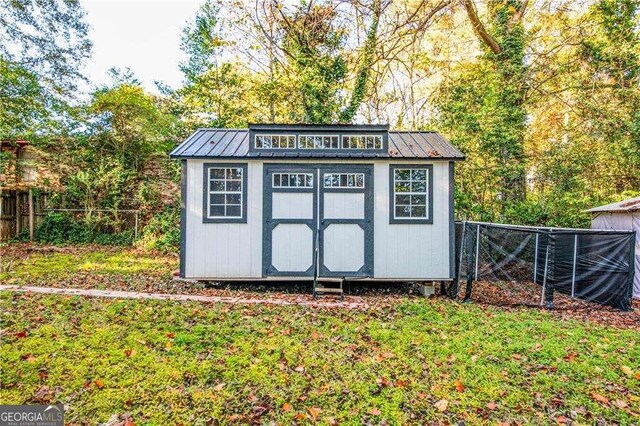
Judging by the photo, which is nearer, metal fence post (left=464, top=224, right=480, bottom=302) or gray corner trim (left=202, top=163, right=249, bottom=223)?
metal fence post (left=464, top=224, right=480, bottom=302)

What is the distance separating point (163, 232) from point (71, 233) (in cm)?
355

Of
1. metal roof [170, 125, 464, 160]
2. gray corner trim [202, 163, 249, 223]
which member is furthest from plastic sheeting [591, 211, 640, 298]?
gray corner trim [202, 163, 249, 223]

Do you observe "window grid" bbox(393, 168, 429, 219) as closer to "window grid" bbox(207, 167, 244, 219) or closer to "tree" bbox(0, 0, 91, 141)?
"window grid" bbox(207, 167, 244, 219)

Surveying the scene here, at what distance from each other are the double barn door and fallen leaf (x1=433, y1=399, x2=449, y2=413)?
4.05 m

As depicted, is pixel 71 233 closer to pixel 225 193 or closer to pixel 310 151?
pixel 225 193

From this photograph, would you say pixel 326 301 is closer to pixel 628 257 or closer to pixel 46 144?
pixel 628 257

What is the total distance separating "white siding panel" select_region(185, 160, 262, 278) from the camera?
271 inches

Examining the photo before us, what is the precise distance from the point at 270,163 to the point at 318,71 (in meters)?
6.17

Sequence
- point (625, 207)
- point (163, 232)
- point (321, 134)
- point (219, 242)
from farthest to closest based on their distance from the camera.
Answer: point (163, 232)
point (625, 207)
point (321, 134)
point (219, 242)

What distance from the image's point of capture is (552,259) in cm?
616

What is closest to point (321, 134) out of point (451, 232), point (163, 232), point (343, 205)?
point (343, 205)

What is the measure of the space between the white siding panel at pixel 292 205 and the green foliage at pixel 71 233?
8301 millimetres

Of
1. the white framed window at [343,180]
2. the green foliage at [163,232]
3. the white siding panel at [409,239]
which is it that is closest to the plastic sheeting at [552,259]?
the white siding panel at [409,239]

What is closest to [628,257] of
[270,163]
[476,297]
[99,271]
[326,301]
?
[476,297]
